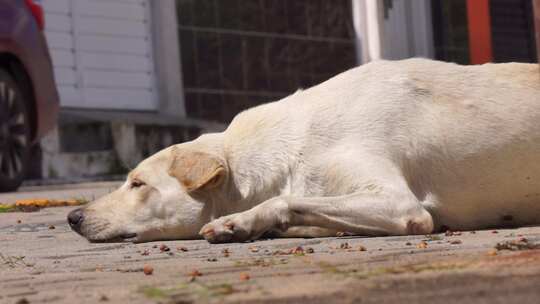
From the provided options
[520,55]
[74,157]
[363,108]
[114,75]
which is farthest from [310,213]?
[520,55]

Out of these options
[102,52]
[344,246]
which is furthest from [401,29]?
[344,246]

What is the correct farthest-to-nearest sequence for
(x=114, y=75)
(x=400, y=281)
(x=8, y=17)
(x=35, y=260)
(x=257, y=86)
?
1. (x=257, y=86)
2. (x=114, y=75)
3. (x=8, y=17)
4. (x=35, y=260)
5. (x=400, y=281)

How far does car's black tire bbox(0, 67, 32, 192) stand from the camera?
11102 mm

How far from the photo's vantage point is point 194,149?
20.4 feet

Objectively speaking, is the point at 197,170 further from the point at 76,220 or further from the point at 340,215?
the point at 340,215

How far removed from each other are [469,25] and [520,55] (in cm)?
88

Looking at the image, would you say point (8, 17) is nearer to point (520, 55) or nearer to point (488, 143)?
point (488, 143)

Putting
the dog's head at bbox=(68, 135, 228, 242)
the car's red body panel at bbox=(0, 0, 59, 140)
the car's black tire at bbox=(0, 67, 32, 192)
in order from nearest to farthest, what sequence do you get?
the dog's head at bbox=(68, 135, 228, 242) → the car's red body panel at bbox=(0, 0, 59, 140) → the car's black tire at bbox=(0, 67, 32, 192)

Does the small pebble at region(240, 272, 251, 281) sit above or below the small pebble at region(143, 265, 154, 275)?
above

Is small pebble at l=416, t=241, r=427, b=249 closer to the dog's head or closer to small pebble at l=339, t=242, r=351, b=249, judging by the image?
small pebble at l=339, t=242, r=351, b=249

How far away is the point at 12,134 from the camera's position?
11305mm

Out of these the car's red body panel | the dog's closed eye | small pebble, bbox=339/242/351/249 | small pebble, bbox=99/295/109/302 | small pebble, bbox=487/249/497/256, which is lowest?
small pebble, bbox=339/242/351/249

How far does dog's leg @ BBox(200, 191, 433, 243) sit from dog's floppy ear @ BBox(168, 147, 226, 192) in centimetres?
33

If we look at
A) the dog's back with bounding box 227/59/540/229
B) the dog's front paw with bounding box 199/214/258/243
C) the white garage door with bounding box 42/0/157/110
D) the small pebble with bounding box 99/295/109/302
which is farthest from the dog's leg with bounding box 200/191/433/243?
the white garage door with bounding box 42/0/157/110
